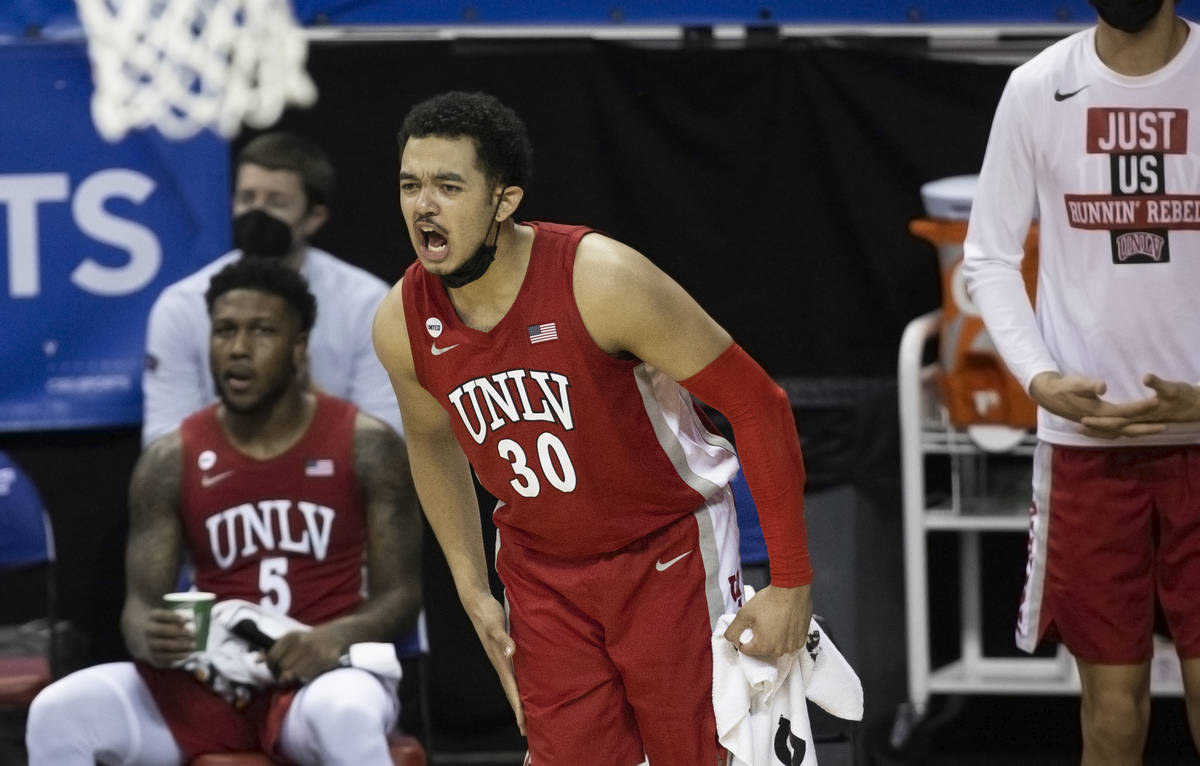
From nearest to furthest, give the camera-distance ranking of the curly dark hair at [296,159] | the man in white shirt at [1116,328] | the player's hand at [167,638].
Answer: the man in white shirt at [1116,328] → the player's hand at [167,638] → the curly dark hair at [296,159]

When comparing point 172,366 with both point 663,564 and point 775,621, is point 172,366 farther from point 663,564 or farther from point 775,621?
point 775,621

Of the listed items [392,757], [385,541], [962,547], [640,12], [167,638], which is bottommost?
[392,757]

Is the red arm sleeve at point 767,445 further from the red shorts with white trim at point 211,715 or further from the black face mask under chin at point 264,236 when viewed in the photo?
the black face mask under chin at point 264,236

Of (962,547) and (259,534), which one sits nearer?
(259,534)

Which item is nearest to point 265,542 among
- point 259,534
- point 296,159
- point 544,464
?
point 259,534

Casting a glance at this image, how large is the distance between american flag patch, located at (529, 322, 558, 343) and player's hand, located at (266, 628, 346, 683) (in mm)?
1391

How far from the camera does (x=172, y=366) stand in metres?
4.78

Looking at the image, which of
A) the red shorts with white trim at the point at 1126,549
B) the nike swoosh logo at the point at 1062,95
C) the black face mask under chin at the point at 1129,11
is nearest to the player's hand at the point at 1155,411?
the red shorts with white trim at the point at 1126,549

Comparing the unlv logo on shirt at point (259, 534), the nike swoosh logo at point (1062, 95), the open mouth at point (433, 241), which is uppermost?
the nike swoosh logo at point (1062, 95)

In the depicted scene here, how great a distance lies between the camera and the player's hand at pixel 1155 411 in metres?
3.14

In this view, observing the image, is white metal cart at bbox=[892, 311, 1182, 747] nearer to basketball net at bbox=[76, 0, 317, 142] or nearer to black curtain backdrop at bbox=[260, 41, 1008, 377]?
black curtain backdrop at bbox=[260, 41, 1008, 377]

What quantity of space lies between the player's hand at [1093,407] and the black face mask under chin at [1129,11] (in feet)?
2.22

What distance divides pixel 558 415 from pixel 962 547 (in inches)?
97.9

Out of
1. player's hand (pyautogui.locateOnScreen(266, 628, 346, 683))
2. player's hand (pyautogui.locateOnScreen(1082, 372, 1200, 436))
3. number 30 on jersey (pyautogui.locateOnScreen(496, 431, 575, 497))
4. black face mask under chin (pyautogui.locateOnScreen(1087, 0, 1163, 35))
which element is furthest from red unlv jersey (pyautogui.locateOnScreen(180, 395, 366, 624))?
black face mask under chin (pyautogui.locateOnScreen(1087, 0, 1163, 35))
